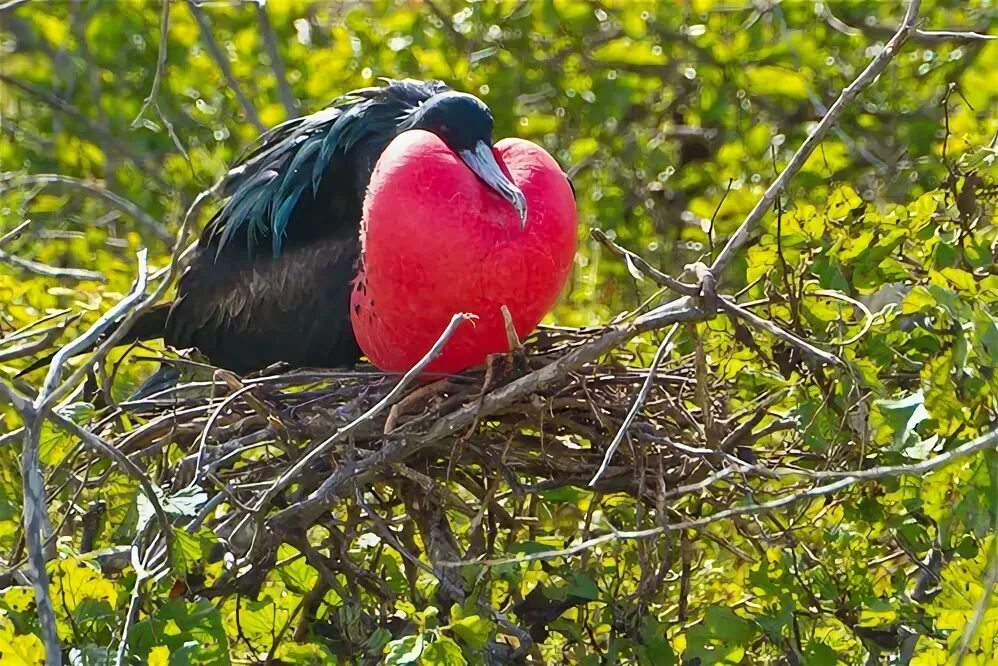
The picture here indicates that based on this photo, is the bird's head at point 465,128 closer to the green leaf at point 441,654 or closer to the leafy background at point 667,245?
the leafy background at point 667,245

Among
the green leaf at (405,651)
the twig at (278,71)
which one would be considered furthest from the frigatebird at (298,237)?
the green leaf at (405,651)

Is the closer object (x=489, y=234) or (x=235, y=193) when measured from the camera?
(x=489, y=234)

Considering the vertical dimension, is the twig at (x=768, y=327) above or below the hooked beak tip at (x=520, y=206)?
below

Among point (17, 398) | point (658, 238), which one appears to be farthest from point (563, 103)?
point (17, 398)

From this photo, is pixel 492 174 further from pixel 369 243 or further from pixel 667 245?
pixel 667 245

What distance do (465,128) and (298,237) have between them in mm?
295

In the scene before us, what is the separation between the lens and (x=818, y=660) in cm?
115

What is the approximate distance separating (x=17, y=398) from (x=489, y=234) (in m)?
0.55

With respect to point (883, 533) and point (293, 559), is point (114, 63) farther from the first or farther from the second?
point (883, 533)

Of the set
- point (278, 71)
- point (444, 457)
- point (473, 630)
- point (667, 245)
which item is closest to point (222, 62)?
point (278, 71)

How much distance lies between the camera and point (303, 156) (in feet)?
5.34

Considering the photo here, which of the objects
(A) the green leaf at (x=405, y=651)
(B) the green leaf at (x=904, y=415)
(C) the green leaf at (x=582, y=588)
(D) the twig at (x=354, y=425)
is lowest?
(C) the green leaf at (x=582, y=588)

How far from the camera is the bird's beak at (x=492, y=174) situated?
1374 mm

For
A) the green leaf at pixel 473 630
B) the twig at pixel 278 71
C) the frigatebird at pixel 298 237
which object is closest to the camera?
the green leaf at pixel 473 630
